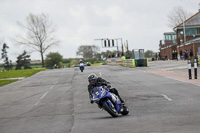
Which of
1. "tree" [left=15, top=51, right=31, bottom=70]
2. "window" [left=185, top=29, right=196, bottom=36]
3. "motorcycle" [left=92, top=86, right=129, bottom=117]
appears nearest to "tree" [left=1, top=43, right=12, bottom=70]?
"tree" [left=15, top=51, right=31, bottom=70]

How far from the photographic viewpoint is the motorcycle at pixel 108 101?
10055 mm

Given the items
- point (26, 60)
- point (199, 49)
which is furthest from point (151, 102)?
point (26, 60)

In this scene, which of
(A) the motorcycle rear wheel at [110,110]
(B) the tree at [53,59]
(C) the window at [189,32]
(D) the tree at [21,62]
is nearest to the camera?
(A) the motorcycle rear wheel at [110,110]

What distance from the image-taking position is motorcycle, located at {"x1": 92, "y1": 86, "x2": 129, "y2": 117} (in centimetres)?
1005

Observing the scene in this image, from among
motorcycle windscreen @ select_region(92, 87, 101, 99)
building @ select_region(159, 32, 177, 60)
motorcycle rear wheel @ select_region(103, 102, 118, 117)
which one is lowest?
motorcycle rear wheel @ select_region(103, 102, 118, 117)

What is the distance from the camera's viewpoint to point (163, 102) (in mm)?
12719

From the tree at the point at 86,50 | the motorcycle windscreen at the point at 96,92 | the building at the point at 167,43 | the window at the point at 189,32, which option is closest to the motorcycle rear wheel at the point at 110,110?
the motorcycle windscreen at the point at 96,92

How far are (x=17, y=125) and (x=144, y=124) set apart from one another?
13.4ft

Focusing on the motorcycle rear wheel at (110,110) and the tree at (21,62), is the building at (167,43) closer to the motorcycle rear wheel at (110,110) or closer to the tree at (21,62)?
the tree at (21,62)

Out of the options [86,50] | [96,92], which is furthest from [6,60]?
[96,92]

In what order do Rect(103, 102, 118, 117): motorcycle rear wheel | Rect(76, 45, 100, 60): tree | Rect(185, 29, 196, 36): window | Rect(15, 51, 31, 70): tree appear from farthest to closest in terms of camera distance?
Rect(76, 45, 100, 60): tree
Rect(15, 51, 31, 70): tree
Rect(185, 29, 196, 36): window
Rect(103, 102, 118, 117): motorcycle rear wheel

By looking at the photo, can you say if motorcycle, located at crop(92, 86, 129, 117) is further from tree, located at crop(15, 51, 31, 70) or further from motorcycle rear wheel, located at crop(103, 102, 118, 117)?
tree, located at crop(15, 51, 31, 70)

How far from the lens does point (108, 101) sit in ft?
33.1

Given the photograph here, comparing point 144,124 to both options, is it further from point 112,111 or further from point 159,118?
point 112,111
